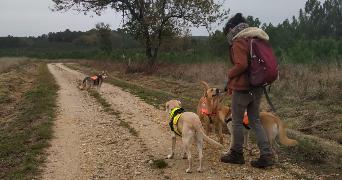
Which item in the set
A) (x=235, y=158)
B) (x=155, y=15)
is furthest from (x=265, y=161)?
(x=155, y=15)

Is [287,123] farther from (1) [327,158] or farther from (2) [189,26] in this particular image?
(2) [189,26]

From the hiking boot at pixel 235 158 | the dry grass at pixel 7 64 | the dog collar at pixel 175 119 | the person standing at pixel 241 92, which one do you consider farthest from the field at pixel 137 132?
the dry grass at pixel 7 64

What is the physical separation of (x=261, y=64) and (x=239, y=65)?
31cm

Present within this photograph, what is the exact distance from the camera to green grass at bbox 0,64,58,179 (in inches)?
176

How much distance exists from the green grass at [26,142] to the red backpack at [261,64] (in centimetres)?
380

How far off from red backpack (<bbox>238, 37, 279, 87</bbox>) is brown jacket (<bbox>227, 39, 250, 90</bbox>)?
0.28 ft

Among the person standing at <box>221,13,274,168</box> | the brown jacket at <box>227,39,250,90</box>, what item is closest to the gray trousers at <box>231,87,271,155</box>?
the person standing at <box>221,13,274,168</box>

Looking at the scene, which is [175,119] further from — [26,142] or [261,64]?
[26,142]

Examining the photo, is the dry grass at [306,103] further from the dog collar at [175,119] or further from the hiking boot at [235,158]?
the dog collar at [175,119]

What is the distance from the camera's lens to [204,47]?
1014 inches

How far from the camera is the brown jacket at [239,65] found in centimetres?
390

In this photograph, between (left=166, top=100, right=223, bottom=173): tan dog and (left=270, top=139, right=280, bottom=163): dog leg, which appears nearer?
(left=166, top=100, right=223, bottom=173): tan dog

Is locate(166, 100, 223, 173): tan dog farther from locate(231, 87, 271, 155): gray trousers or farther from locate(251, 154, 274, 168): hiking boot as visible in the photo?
locate(251, 154, 274, 168): hiking boot

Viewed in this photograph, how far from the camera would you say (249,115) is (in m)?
4.30
